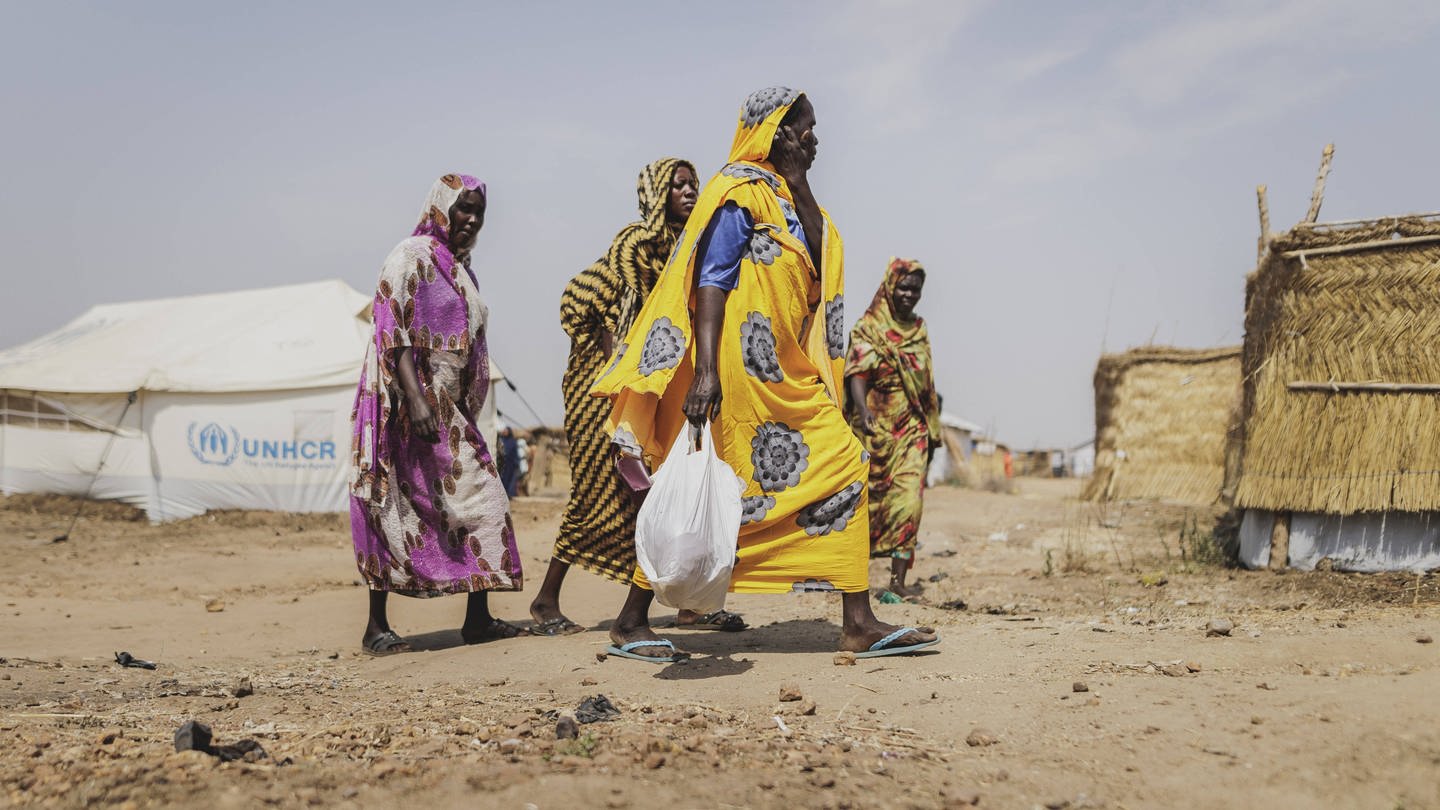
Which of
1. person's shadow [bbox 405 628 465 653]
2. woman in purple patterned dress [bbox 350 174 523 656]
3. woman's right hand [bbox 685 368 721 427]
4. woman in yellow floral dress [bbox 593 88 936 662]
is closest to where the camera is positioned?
woman's right hand [bbox 685 368 721 427]

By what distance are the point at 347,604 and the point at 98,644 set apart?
1547 millimetres

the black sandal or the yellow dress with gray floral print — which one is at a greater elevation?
the yellow dress with gray floral print

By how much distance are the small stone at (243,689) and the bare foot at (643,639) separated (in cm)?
116

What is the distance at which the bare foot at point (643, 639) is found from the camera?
148 inches

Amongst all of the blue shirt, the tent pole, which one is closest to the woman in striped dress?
the blue shirt

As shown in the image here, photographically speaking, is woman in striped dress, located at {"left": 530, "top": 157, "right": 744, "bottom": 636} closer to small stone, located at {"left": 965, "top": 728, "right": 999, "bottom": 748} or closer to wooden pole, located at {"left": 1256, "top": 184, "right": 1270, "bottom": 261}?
small stone, located at {"left": 965, "top": 728, "right": 999, "bottom": 748}

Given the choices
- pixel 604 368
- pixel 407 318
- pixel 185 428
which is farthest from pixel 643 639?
pixel 185 428

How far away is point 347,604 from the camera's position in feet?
20.7

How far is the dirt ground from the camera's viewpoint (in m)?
2.28

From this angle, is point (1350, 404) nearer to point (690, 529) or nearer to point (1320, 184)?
point (1320, 184)

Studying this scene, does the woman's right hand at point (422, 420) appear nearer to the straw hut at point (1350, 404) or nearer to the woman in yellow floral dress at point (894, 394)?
the woman in yellow floral dress at point (894, 394)

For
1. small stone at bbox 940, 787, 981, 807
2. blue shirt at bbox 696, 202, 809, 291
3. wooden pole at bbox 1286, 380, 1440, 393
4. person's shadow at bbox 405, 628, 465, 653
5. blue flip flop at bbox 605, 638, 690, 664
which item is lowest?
person's shadow at bbox 405, 628, 465, 653

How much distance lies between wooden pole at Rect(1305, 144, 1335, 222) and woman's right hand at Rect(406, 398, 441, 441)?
4.78 m

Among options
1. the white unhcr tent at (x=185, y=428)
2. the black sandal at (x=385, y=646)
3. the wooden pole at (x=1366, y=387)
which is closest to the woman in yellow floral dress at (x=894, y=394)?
the wooden pole at (x=1366, y=387)
